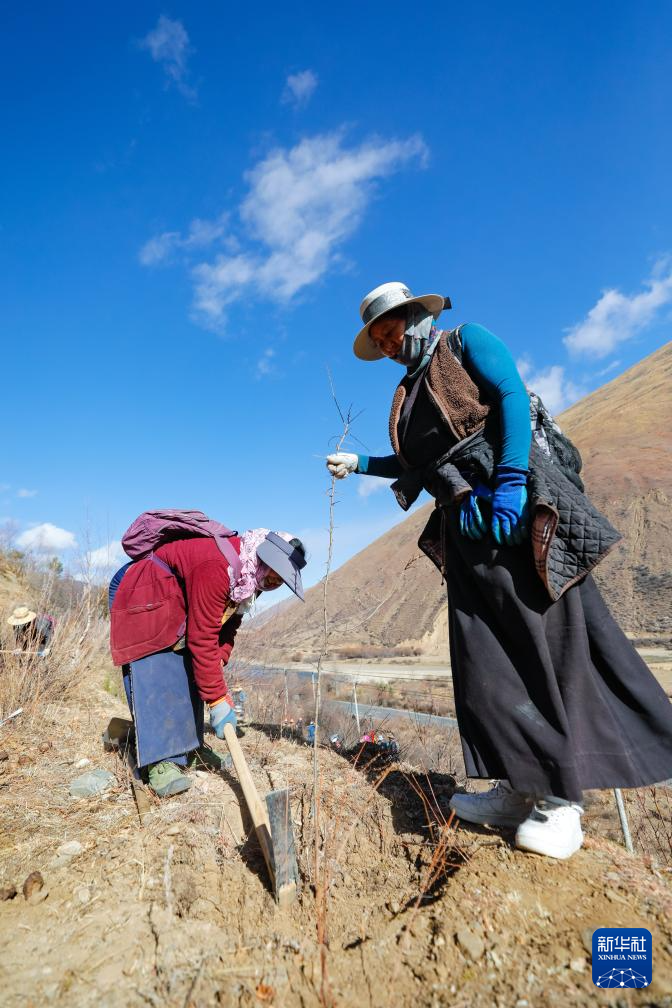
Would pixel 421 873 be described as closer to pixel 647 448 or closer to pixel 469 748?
pixel 469 748

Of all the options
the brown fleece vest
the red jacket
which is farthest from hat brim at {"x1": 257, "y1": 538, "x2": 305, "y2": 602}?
the brown fleece vest

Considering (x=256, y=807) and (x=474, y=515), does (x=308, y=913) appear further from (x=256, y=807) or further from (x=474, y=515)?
(x=474, y=515)

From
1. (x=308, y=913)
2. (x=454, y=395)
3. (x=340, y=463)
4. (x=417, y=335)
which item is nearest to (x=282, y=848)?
(x=308, y=913)

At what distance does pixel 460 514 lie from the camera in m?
1.93

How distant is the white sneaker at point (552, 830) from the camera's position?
161 centimetres

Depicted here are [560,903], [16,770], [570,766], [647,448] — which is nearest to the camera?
[560,903]

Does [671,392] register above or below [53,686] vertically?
above

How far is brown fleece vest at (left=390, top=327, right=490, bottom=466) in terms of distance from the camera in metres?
1.91

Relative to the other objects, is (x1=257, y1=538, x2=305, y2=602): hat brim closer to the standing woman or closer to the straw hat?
the standing woman

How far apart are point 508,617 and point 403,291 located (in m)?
1.34

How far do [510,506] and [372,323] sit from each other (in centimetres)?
93

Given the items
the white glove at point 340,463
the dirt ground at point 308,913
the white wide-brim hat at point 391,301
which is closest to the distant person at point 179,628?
the dirt ground at point 308,913

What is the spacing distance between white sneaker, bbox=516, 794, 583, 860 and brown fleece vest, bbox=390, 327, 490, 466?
52.4 inches

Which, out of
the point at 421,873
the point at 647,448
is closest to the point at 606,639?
the point at 421,873
